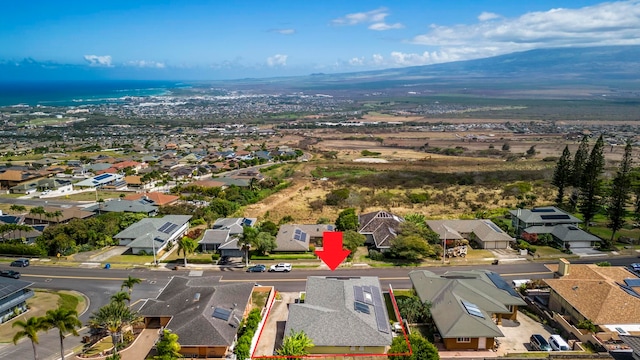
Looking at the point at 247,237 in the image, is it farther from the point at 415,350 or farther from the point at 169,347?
the point at 415,350

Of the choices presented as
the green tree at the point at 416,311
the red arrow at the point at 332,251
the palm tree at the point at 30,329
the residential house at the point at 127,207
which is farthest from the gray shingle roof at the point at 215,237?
the palm tree at the point at 30,329

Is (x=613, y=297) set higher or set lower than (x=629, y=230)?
higher

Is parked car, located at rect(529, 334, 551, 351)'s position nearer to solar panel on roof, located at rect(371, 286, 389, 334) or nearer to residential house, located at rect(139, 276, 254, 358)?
solar panel on roof, located at rect(371, 286, 389, 334)

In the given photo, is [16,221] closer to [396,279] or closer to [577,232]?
[396,279]

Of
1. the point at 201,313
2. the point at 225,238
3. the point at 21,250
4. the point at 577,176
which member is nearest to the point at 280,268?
the point at 225,238

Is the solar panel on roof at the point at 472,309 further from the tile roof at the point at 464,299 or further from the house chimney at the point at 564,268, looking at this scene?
the house chimney at the point at 564,268

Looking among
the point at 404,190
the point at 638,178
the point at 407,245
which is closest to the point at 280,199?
the point at 404,190
